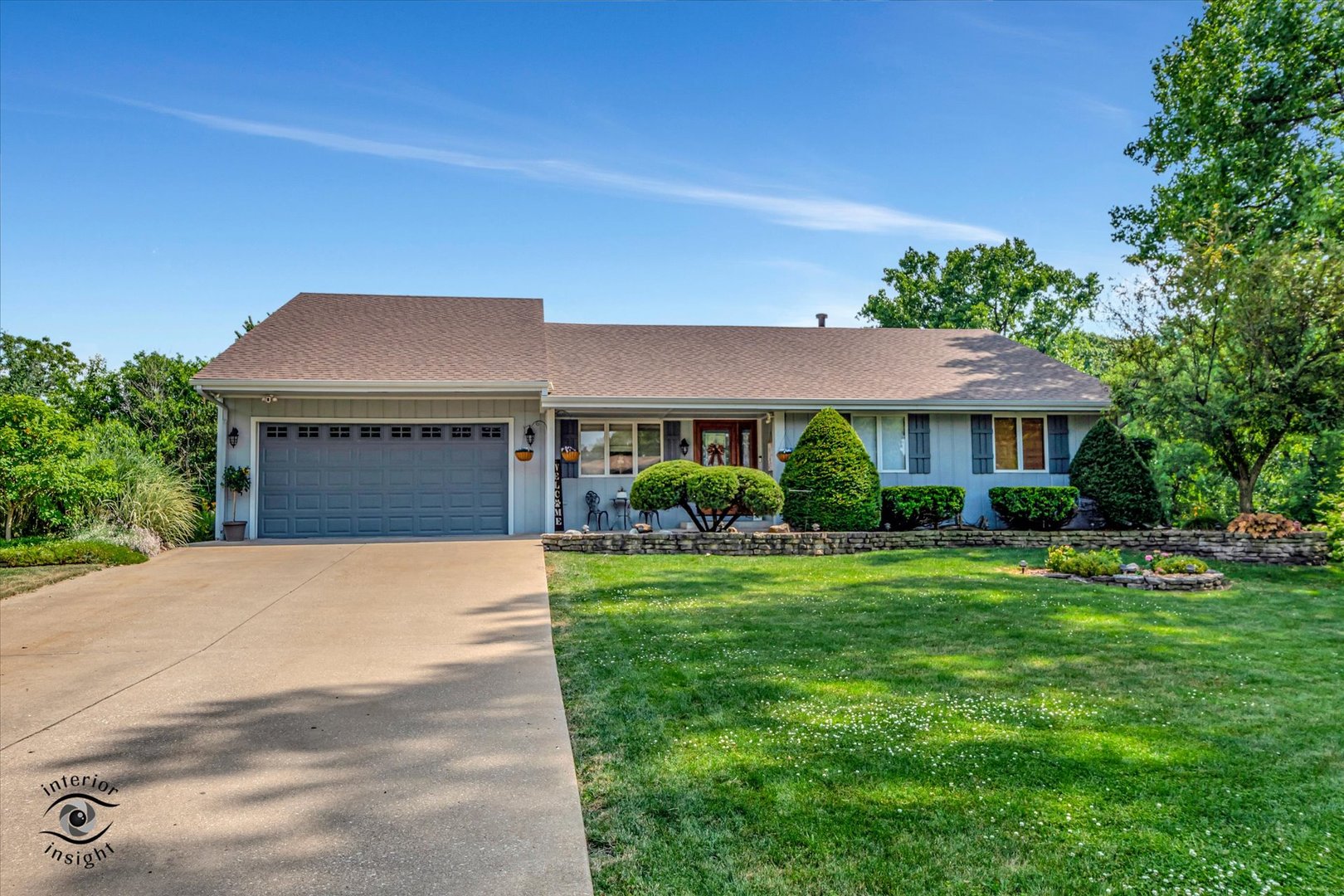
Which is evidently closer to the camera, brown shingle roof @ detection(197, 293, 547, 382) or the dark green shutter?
brown shingle roof @ detection(197, 293, 547, 382)

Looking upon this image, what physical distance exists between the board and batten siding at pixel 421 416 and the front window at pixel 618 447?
3.29 ft

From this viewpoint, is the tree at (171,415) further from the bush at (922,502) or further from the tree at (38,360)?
the bush at (922,502)

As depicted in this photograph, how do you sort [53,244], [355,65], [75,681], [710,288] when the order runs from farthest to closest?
[710,288]
[53,244]
[355,65]
[75,681]

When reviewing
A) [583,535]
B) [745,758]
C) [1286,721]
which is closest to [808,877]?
[745,758]

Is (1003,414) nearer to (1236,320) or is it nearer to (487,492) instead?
(1236,320)

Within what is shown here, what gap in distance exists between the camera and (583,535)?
460 inches

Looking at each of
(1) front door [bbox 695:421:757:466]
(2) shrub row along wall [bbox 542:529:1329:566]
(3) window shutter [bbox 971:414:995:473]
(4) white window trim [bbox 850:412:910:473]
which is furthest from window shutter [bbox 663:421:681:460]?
(3) window shutter [bbox 971:414:995:473]

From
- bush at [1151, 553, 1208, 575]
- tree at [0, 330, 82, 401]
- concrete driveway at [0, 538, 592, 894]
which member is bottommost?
concrete driveway at [0, 538, 592, 894]

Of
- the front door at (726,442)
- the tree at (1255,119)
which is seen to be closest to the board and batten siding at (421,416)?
the front door at (726,442)

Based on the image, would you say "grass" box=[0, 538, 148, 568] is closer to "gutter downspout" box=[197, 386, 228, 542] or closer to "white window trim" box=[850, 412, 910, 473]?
"gutter downspout" box=[197, 386, 228, 542]

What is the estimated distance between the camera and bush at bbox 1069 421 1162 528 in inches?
503

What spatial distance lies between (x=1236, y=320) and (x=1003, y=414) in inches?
181

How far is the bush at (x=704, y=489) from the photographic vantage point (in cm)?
1160

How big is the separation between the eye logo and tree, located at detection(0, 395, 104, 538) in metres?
9.47
